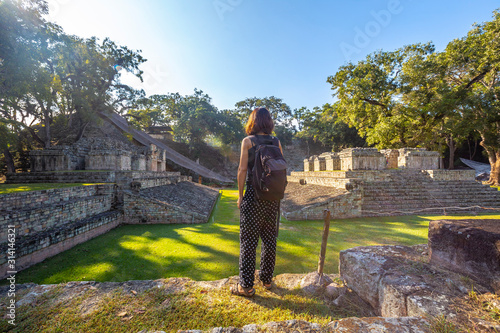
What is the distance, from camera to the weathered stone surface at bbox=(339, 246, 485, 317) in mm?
1412

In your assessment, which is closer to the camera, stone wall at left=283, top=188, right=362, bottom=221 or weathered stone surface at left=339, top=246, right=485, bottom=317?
weathered stone surface at left=339, top=246, right=485, bottom=317

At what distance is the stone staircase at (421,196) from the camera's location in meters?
7.09

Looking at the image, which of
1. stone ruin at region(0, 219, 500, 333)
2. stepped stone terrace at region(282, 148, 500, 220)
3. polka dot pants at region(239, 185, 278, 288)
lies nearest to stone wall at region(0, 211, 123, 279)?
stone ruin at region(0, 219, 500, 333)

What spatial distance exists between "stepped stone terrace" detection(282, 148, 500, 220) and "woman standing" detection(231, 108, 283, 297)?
4.43 m

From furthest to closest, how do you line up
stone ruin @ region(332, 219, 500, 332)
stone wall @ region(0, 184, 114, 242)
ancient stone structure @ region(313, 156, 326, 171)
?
ancient stone structure @ region(313, 156, 326, 171) → stone wall @ region(0, 184, 114, 242) → stone ruin @ region(332, 219, 500, 332)

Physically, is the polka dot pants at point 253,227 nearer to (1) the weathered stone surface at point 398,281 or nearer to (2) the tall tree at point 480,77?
(1) the weathered stone surface at point 398,281

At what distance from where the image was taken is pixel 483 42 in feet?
39.0

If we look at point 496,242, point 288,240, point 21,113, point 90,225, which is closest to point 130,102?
point 21,113

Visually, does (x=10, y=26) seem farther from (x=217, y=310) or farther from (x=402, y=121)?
(x=402, y=121)

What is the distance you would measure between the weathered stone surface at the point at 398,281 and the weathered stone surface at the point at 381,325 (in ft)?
0.52

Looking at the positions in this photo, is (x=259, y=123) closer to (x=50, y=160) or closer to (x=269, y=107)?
(x=50, y=160)

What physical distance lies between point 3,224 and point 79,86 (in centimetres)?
1465

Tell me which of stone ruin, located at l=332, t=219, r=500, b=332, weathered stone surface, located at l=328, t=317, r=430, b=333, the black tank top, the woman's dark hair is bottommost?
weathered stone surface, located at l=328, t=317, r=430, b=333

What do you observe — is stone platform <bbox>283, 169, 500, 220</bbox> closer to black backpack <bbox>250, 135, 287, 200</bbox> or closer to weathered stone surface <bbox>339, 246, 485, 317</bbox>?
weathered stone surface <bbox>339, 246, 485, 317</bbox>
